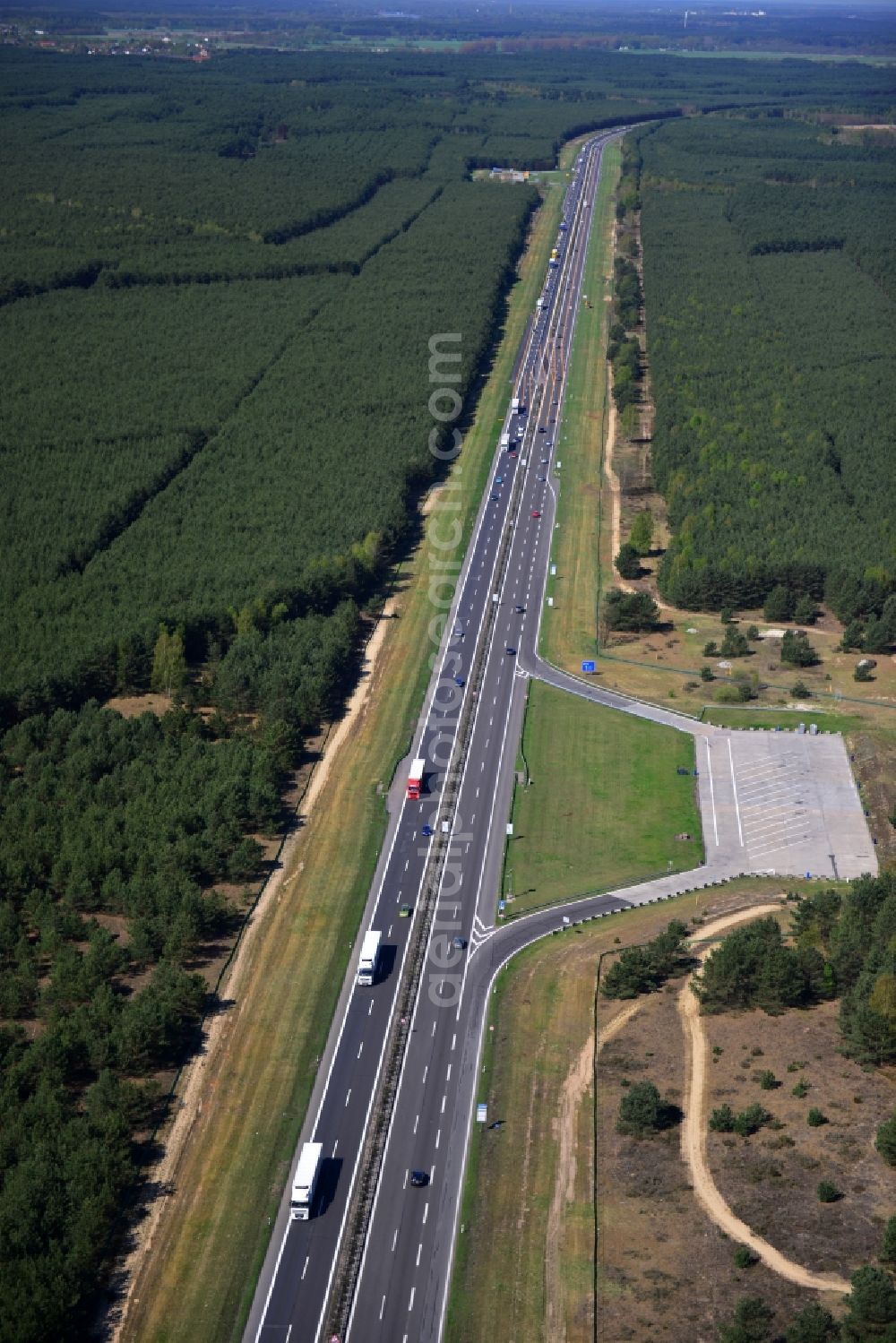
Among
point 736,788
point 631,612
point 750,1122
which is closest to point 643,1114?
point 750,1122

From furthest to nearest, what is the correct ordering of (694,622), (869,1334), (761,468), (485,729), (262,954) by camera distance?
1. (761,468)
2. (694,622)
3. (485,729)
4. (262,954)
5. (869,1334)

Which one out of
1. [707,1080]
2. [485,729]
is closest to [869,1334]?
[707,1080]

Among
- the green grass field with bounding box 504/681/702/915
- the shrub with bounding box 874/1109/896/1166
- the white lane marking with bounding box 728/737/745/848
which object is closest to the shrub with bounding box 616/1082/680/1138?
the shrub with bounding box 874/1109/896/1166

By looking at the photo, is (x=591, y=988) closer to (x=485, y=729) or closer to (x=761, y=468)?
(x=485, y=729)

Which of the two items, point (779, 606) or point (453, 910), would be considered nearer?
point (453, 910)

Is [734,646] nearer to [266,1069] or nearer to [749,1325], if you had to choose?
[266,1069]

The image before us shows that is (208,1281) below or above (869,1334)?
below

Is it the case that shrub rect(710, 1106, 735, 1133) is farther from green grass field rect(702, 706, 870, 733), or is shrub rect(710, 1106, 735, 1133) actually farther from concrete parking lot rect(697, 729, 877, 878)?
green grass field rect(702, 706, 870, 733)
